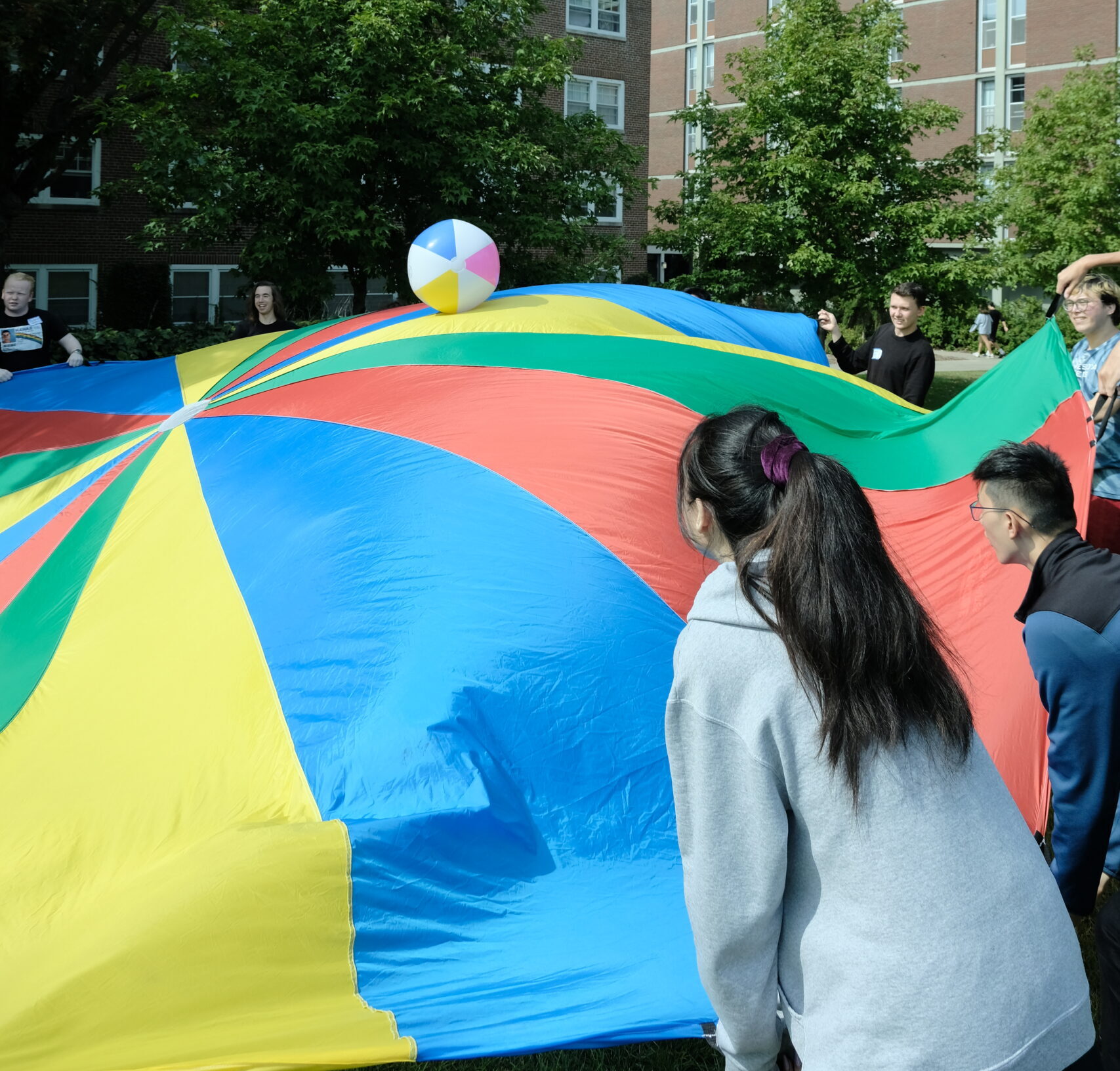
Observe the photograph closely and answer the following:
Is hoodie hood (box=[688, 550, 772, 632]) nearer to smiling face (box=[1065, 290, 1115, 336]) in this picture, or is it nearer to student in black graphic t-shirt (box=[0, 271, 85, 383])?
smiling face (box=[1065, 290, 1115, 336])

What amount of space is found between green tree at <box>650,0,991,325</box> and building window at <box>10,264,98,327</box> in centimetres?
1072

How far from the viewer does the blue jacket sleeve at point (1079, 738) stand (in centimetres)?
229

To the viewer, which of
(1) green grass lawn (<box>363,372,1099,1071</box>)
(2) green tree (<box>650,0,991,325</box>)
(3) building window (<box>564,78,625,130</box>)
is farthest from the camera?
(3) building window (<box>564,78,625,130</box>)

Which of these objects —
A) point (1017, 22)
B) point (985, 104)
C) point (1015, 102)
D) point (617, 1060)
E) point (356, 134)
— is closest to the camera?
point (617, 1060)

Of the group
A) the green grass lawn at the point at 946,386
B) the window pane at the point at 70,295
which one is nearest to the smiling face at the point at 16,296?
the green grass lawn at the point at 946,386

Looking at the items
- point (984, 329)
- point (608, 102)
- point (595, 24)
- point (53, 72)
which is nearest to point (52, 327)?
point (53, 72)

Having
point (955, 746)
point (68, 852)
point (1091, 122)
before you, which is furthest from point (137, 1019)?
point (1091, 122)

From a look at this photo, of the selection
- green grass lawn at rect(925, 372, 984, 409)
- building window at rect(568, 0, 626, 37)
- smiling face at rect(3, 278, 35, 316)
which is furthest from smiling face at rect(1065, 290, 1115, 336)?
building window at rect(568, 0, 626, 37)

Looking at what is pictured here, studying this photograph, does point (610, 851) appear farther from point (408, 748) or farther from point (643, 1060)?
point (643, 1060)

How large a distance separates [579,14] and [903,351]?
1976 cm

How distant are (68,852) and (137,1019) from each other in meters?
0.55

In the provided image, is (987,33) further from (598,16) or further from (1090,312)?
(1090,312)

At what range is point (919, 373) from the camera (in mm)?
6133

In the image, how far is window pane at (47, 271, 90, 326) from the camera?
765 inches
